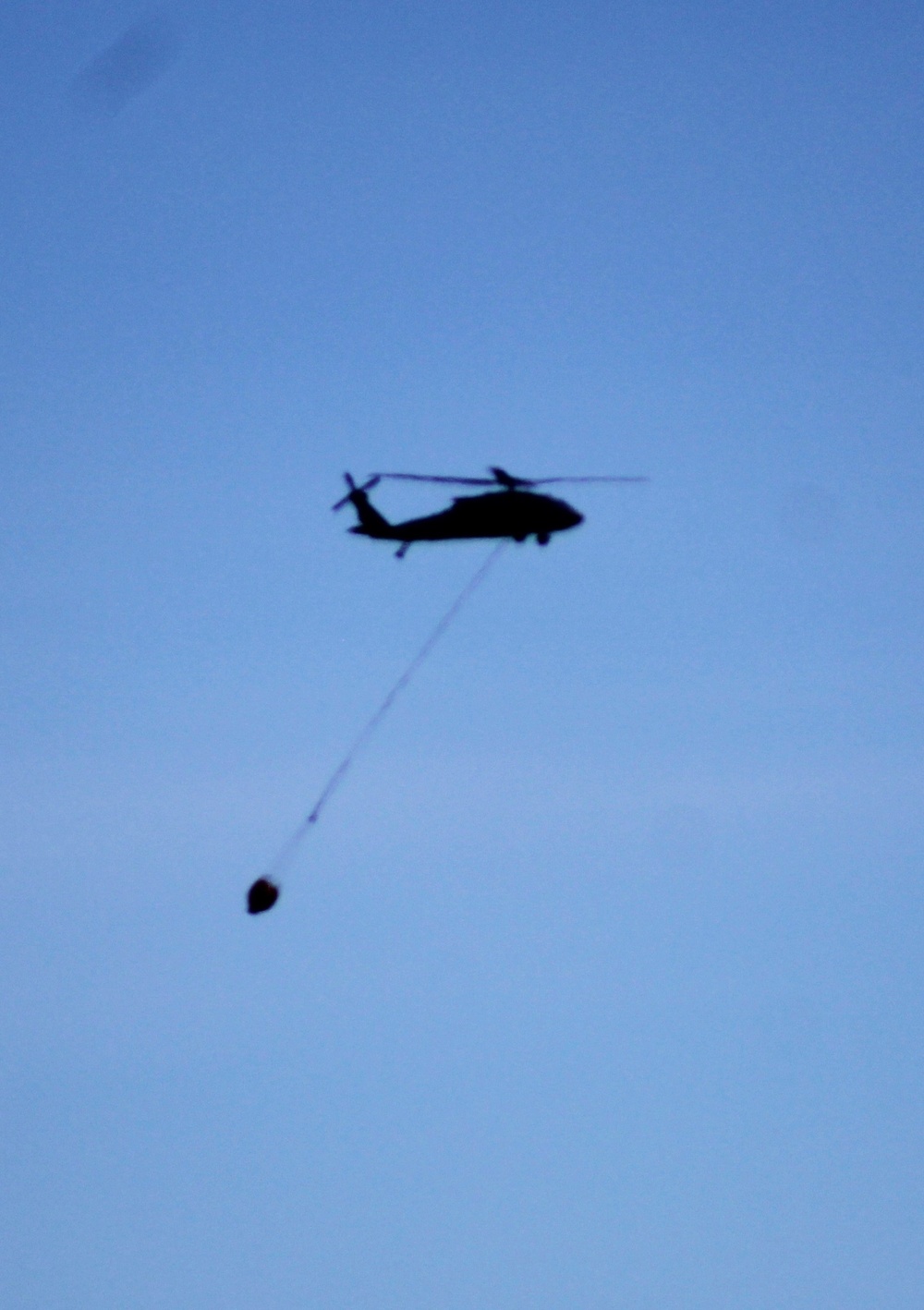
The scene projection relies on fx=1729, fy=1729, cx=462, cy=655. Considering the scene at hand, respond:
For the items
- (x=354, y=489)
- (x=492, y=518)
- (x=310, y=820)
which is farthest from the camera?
(x=354, y=489)

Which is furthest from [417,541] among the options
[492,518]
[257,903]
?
[257,903]

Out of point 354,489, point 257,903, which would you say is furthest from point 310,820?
point 354,489

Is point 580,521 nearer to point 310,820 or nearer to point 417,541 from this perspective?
point 417,541

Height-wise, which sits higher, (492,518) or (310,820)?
(492,518)

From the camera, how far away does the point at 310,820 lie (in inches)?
1738

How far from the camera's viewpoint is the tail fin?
2650 inches

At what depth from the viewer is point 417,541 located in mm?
65375

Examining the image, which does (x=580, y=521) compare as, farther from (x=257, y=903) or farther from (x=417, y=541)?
(x=257, y=903)

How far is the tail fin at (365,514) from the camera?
67312 millimetres

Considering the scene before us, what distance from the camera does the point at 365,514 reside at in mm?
68812

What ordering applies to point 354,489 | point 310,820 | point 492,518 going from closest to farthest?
point 310,820 < point 492,518 < point 354,489

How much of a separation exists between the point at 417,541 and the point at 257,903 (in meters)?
22.4

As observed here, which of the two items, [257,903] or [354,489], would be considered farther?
[354,489]

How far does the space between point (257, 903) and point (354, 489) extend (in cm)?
2689
